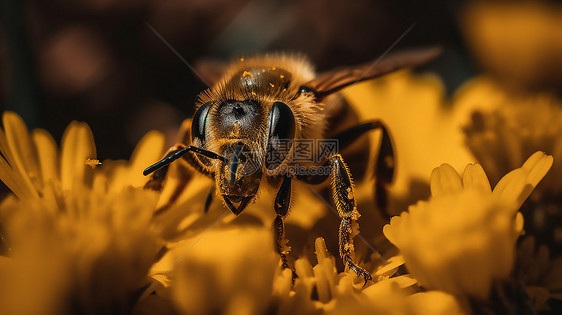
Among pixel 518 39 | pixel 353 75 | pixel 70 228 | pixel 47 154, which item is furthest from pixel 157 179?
pixel 518 39

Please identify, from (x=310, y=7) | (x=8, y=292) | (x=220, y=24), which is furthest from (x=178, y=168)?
(x=310, y=7)

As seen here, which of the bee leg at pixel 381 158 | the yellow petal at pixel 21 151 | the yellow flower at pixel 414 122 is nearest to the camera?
the yellow petal at pixel 21 151

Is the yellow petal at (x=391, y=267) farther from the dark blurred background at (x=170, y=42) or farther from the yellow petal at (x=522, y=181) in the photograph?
the dark blurred background at (x=170, y=42)

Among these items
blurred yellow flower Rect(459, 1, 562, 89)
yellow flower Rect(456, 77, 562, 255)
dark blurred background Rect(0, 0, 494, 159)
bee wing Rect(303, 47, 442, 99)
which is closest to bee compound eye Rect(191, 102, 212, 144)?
bee wing Rect(303, 47, 442, 99)

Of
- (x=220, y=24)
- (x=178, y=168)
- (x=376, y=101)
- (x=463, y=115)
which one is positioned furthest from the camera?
(x=220, y=24)

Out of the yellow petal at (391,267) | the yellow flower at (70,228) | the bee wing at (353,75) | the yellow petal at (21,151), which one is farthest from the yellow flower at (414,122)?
the yellow petal at (21,151)

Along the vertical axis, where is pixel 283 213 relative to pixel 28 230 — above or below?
above

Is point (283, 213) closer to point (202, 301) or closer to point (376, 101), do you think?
point (202, 301)
